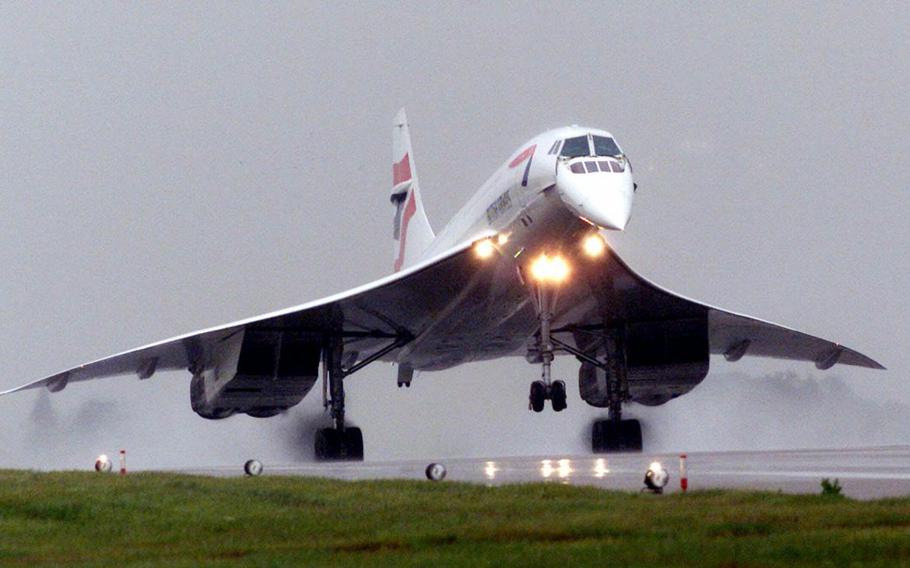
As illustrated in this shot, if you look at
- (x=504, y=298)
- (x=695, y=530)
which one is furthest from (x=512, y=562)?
(x=504, y=298)

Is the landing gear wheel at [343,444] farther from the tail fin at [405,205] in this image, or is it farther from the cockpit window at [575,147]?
the tail fin at [405,205]

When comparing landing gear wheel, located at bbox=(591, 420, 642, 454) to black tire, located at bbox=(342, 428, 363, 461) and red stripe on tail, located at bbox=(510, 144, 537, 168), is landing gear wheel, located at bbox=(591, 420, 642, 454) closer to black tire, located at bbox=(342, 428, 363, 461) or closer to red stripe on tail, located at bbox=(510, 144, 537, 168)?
black tire, located at bbox=(342, 428, 363, 461)

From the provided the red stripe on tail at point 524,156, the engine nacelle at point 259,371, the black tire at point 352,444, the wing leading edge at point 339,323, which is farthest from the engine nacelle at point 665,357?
the engine nacelle at point 259,371

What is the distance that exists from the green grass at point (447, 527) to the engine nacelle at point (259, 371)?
11.8m

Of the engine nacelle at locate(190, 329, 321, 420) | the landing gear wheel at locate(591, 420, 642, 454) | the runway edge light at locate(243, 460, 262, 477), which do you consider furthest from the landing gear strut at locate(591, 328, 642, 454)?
the runway edge light at locate(243, 460, 262, 477)

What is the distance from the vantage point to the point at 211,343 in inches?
984

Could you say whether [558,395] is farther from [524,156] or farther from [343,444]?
[343,444]

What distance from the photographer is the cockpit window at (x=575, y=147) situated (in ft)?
65.2

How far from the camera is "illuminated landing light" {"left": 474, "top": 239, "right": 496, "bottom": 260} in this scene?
877 inches

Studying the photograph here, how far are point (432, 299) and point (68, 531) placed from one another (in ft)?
49.4

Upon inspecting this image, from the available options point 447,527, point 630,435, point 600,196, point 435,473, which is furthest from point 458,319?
point 447,527

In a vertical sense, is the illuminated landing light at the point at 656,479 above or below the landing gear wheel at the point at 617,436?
below

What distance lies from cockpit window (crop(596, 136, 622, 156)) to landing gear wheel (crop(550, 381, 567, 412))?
3.59m

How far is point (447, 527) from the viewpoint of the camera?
8.34m
